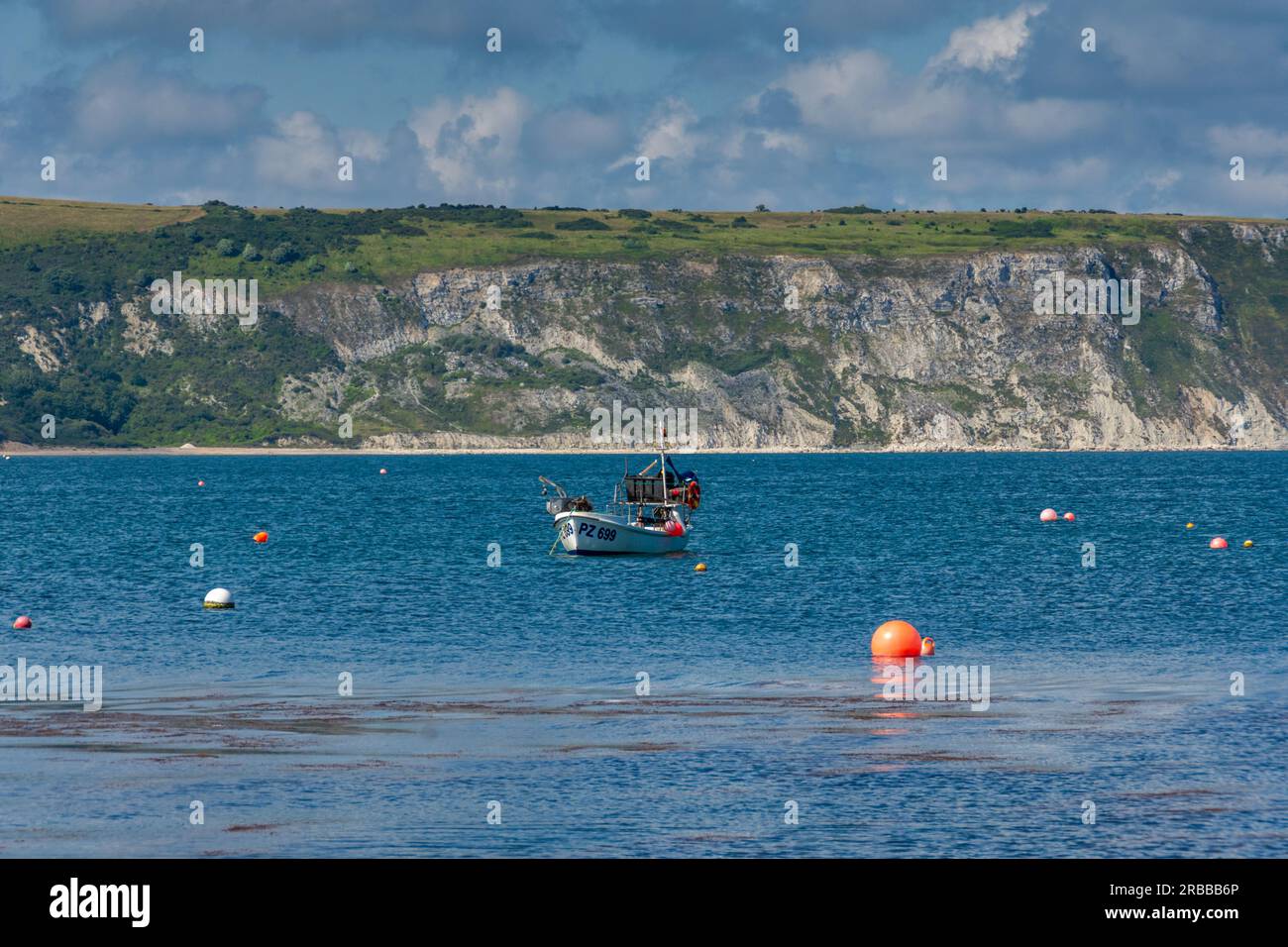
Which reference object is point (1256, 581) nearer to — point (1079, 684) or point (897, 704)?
point (1079, 684)

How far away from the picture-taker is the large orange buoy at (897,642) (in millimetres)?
51438

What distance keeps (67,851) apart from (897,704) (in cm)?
2144

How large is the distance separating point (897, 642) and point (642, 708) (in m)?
12.5

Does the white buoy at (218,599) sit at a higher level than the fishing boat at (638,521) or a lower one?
lower

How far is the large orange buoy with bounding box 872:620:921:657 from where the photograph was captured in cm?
5144

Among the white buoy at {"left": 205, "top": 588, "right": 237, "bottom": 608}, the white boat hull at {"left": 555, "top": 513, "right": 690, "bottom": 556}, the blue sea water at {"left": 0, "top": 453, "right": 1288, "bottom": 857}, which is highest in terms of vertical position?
the white boat hull at {"left": 555, "top": 513, "right": 690, "bottom": 556}
